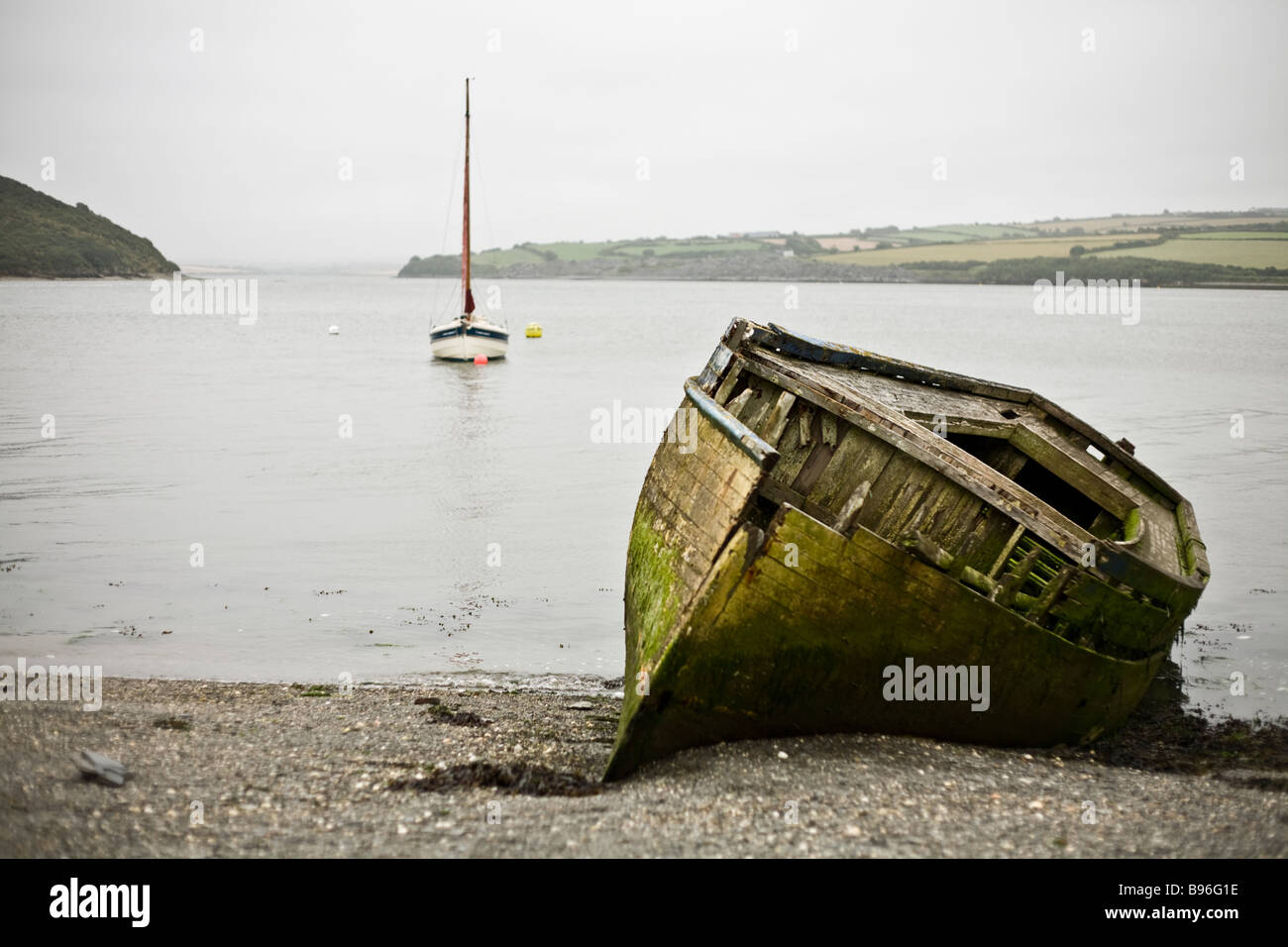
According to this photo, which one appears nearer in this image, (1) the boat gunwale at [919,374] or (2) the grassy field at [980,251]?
(1) the boat gunwale at [919,374]

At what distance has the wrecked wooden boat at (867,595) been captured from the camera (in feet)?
26.6

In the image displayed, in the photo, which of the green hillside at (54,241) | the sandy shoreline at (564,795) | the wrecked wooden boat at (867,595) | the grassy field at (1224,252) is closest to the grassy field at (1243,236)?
the grassy field at (1224,252)

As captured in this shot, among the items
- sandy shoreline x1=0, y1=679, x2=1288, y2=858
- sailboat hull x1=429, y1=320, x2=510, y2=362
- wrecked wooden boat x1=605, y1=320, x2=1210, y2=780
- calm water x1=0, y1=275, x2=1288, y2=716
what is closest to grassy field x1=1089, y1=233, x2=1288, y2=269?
calm water x1=0, y1=275, x2=1288, y2=716

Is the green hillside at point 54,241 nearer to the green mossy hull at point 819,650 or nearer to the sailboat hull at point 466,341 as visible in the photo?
the sailboat hull at point 466,341

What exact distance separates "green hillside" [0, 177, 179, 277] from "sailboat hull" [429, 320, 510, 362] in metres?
123

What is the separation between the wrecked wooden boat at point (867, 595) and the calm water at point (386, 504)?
382 centimetres

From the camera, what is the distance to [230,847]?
6742mm

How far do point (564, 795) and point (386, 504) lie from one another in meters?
15.0

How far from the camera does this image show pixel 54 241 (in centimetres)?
15538

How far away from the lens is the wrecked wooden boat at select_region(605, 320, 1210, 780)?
809cm

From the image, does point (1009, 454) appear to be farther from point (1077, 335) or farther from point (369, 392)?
point (1077, 335)
